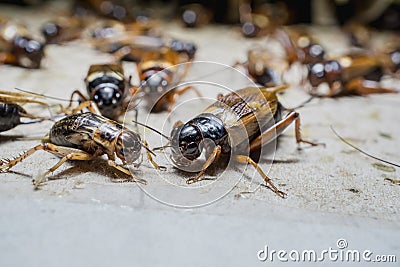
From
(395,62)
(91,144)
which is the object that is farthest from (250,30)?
(91,144)

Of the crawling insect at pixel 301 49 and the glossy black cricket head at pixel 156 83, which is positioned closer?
the glossy black cricket head at pixel 156 83

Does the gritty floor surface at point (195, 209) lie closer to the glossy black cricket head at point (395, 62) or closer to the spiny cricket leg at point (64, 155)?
the spiny cricket leg at point (64, 155)

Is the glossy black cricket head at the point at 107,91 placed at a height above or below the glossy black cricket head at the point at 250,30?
below

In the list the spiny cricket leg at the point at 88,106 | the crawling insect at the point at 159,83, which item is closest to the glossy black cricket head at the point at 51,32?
the crawling insect at the point at 159,83

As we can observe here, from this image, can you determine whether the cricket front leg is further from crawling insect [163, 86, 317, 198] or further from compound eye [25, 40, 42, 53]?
compound eye [25, 40, 42, 53]

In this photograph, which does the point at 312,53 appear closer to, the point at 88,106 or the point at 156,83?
the point at 156,83

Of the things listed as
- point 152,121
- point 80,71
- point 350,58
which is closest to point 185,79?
point 152,121
